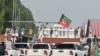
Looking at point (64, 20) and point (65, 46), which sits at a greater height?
point (64, 20)

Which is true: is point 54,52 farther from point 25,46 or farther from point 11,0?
point 11,0

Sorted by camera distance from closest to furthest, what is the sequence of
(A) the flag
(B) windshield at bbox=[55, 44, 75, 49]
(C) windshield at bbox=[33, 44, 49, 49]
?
(B) windshield at bbox=[55, 44, 75, 49], (C) windshield at bbox=[33, 44, 49, 49], (A) the flag

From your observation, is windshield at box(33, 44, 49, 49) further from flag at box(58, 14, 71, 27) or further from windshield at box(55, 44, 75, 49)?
flag at box(58, 14, 71, 27)

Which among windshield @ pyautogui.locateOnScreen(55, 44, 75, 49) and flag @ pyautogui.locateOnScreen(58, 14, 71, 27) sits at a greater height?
flag @ pyautogui.locateOnScreen(58, 14, 71, 27)

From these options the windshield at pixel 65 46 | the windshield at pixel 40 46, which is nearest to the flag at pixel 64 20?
the windshield at pixel 40 46

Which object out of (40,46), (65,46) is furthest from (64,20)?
(65,46)

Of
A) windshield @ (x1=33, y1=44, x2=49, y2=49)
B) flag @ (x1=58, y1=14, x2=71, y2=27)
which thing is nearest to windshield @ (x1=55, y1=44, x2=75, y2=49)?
windshield @ (x1=33, y1=44, x2=49, y2=49)

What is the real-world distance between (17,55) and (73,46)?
4.43 m

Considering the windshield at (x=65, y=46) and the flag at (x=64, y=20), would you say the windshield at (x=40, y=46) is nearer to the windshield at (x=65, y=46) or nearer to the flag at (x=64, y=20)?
the windshield at (x=65, y=46)

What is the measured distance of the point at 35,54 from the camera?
36.3 m

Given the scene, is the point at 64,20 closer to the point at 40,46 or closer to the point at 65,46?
the point at 40,46

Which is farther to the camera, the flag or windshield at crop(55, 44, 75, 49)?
the flag

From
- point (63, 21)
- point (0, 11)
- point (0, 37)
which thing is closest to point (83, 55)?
point (63, 21)

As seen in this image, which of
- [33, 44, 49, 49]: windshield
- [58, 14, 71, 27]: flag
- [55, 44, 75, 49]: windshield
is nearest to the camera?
[55, 44, 75, 49]: windshield
